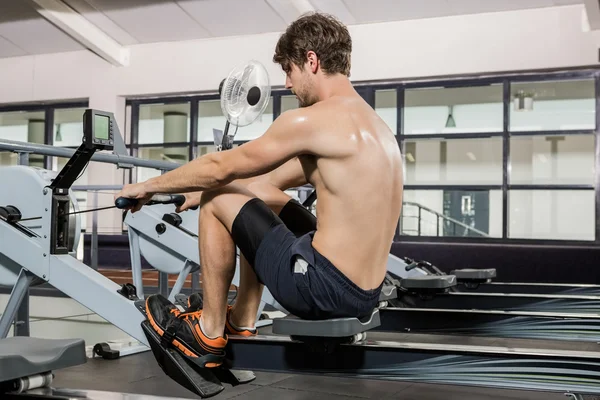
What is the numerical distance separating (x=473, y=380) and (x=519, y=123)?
19.4 feet

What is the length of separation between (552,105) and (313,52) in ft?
20.6

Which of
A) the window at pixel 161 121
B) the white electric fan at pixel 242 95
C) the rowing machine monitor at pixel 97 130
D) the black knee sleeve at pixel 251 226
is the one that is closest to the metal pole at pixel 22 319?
the rowing machine monitor at pixel 97 130

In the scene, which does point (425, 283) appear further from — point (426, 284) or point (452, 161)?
point (452, 161)

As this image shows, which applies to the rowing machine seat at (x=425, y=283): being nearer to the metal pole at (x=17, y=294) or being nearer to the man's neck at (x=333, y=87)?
the metal pole at (x=17, y=294)

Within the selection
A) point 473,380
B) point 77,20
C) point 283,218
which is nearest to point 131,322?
point 283,218

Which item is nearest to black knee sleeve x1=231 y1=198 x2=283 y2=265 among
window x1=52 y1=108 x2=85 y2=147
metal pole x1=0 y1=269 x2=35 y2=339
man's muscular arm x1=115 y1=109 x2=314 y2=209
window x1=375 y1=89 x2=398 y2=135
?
man's muscular arm x1=115 y1=109 x2=314 y2=209

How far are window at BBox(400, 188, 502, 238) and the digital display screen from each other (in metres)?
5.73

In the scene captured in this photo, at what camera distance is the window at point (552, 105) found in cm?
738

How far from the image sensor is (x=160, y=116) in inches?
368

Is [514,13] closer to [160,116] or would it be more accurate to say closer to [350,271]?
[160,116]

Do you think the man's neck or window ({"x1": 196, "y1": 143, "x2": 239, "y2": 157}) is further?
window ({"x1": 196, "y1": 143, "x2": 239, "y2": 157})

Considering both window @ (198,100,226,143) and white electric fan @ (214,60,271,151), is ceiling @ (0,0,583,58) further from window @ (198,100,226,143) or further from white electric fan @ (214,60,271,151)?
white electric fan @ (214,60,271,151)

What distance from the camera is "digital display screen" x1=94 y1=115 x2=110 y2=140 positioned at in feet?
8.27

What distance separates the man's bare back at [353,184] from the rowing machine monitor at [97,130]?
935 mm
